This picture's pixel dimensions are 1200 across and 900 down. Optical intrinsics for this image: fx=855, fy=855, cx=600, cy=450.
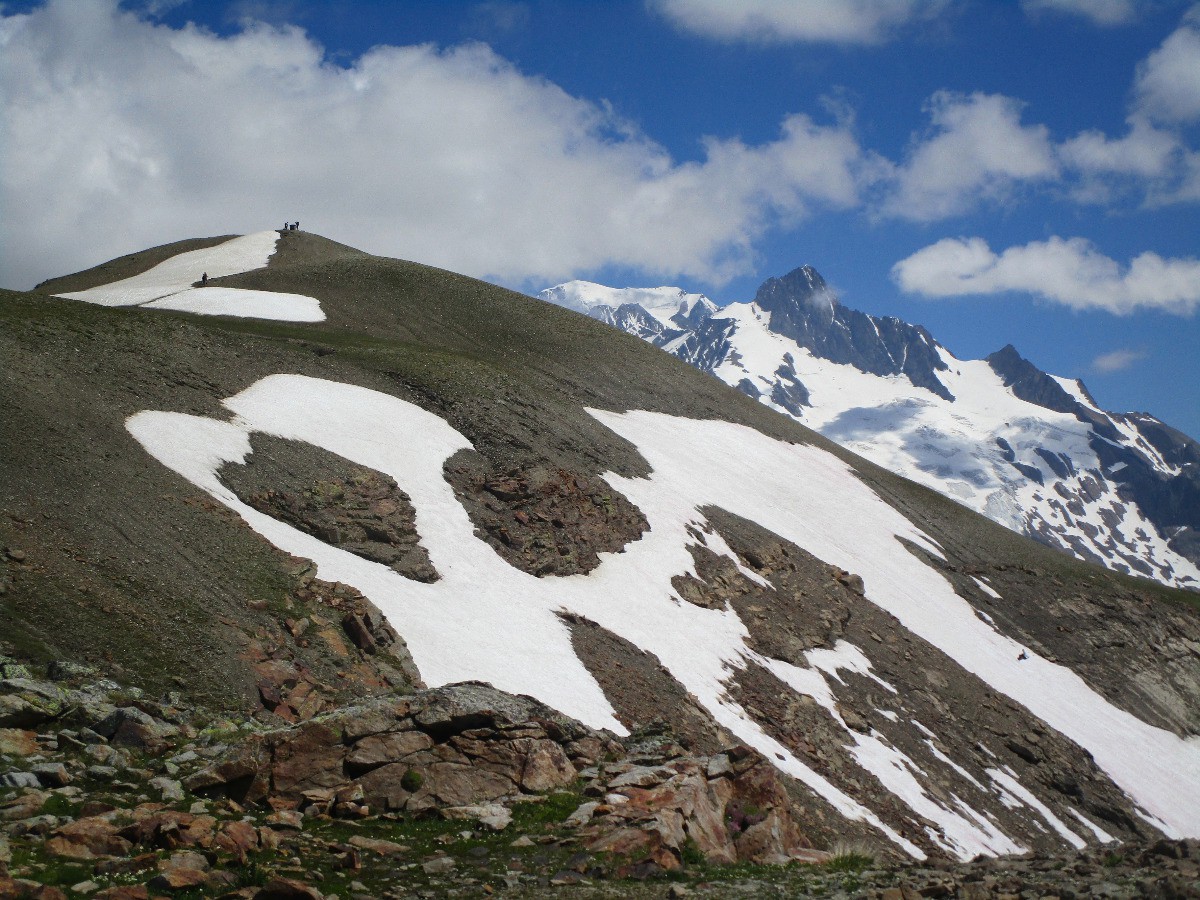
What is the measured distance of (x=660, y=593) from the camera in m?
42.4

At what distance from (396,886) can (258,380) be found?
35.9 m

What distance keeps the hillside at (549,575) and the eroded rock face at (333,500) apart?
0.45ft

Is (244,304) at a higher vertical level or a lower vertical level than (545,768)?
higher

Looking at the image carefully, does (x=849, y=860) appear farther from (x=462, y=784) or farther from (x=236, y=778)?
(x=236, y=778)

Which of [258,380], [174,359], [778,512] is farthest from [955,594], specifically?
[174,359]

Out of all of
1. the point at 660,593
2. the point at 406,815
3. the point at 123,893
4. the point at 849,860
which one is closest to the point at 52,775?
the point at 123,893

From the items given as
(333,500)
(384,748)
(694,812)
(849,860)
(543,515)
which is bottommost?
(849,860)

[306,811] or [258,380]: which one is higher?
[258,380]

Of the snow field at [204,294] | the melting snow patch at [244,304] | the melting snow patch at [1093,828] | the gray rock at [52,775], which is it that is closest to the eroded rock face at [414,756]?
the gray rock at [52,775]

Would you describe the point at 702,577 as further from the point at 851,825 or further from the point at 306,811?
the point at 306,811

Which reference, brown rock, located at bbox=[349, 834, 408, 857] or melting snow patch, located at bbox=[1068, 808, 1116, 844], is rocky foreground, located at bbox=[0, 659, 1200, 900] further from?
melting snow patch, located at bbox=[1068, 808, 1116, 844]

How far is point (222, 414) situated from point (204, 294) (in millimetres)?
35976

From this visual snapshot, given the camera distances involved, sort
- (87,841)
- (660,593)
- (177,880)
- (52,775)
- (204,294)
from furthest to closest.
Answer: (204,294)
(660,593)
(52,775)
(87,841)
(177,880)

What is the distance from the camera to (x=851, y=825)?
30.9 m
